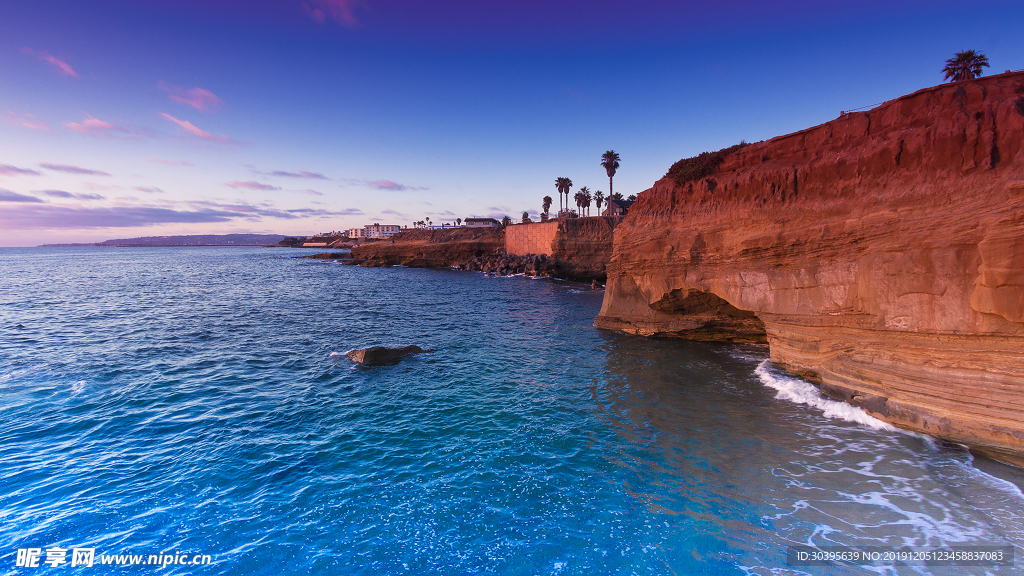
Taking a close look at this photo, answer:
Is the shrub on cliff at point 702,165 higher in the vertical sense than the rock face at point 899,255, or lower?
higher

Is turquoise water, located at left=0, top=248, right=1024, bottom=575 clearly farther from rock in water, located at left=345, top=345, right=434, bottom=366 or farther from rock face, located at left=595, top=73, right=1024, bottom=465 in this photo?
rock face, located at left=595, top=73, right=1024, bottom=465

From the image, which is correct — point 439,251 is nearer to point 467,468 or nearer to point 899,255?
point 467,468

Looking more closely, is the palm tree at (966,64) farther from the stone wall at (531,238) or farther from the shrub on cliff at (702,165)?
the stone wall at (531,238)

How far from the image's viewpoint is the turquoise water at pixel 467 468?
272 inches

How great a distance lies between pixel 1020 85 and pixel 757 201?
6757mm

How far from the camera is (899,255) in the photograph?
418 inches

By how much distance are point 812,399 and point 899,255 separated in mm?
4764

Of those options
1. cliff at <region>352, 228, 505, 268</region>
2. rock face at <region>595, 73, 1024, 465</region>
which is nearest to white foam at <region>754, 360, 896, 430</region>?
rock face at <region>595, 73, 1024, 465</region>

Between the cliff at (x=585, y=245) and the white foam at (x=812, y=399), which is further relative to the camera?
the cliff at (x=585, y=245)

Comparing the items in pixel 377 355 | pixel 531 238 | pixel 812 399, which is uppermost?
pixel 531 238

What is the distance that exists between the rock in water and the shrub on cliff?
15.9m

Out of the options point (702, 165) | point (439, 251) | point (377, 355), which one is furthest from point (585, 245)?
point (377, 355)

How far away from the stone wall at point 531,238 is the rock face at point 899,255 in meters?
49.5

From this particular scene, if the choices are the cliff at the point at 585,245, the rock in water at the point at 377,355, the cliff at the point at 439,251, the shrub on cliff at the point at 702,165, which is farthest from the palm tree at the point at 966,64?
the cliff at the point at 439,251
